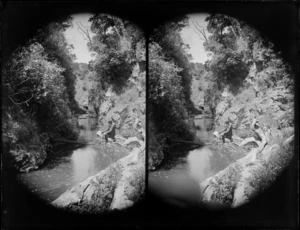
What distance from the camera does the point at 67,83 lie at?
4074 millimetres

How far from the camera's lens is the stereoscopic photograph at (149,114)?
13.2ft

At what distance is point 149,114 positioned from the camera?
13.3ft

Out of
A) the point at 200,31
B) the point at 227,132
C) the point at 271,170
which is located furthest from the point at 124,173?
the point at 200,31

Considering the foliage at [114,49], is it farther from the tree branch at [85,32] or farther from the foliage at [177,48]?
the foliage at [177,48]

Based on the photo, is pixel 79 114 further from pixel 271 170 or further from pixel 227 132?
pixel 271 170

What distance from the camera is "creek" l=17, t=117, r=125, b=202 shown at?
4.04m

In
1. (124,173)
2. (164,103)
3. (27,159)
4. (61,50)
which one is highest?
(61,50)

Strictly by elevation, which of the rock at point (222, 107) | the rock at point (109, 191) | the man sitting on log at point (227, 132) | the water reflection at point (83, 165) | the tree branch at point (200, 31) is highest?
the tree branch at point (200, 31)

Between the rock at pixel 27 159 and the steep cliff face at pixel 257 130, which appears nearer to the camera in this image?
the rock at pixel 27 159

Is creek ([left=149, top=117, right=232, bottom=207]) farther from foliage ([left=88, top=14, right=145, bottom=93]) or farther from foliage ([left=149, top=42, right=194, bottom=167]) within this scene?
foliage ([left=88, top=14, right=145, bottom=93])

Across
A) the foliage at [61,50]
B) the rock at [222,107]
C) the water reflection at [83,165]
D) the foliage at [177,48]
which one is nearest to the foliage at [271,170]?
the rock at [222,107]

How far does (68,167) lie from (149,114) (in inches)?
37.4

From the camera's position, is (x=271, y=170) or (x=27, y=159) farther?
(x=271, y=170)

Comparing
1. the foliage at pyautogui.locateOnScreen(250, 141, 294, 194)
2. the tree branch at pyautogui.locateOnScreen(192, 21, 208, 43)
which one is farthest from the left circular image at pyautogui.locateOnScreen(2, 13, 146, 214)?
the foliage at pyautogui.locateOnScreen(250, 141, 294, 194)
